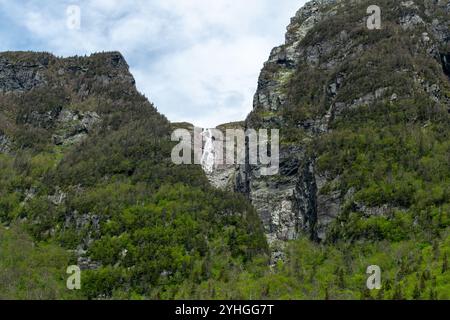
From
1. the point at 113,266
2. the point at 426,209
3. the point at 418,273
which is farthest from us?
the point at 113,266

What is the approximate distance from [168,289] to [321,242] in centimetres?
4767

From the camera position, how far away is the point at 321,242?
198m

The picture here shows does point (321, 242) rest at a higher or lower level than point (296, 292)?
higher

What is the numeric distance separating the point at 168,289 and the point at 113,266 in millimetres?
21572

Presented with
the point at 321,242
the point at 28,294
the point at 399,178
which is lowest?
the point at 28,294

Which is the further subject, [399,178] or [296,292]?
[399,178]

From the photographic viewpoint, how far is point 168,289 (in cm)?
17975
